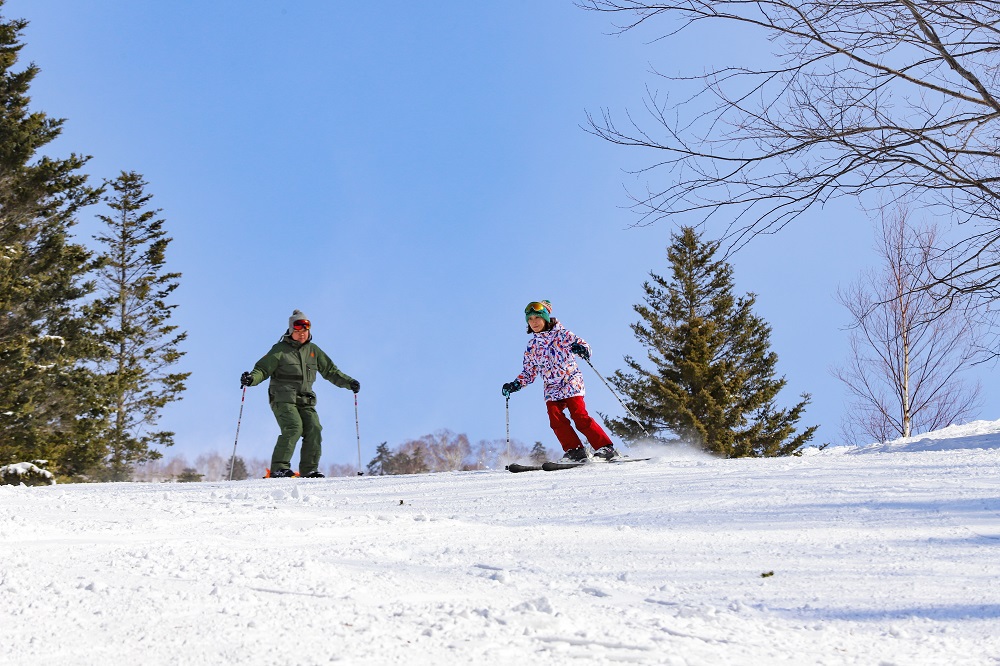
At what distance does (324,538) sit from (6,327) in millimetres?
18020

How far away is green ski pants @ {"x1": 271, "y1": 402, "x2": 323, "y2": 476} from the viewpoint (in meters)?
10.4

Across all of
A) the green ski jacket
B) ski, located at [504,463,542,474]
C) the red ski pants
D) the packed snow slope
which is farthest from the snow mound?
the green ski jacket

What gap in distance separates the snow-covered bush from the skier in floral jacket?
8772mm

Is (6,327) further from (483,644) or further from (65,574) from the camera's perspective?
(483,644)

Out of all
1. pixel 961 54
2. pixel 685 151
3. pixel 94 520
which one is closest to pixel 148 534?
pixel 94 520

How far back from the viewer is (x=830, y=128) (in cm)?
753

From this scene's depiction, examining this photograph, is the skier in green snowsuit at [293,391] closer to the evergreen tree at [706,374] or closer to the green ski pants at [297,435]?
the green ski pants at [297,435]

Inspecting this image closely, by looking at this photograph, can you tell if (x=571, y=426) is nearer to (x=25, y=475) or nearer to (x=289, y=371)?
(x=289, y=371)

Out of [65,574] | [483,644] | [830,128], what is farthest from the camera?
[830,128]

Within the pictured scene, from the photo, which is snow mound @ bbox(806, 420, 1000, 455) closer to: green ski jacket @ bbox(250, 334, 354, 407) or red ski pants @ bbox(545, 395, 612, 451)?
red ski pants @ bbox(545, 395, 612, 451)

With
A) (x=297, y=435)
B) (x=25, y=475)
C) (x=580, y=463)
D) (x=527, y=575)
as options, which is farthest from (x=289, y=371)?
(x=527, y=575)

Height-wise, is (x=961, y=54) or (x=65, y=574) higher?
(x=961, y=54)

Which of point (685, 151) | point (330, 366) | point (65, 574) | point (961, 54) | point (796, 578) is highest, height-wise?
point (961, 54)

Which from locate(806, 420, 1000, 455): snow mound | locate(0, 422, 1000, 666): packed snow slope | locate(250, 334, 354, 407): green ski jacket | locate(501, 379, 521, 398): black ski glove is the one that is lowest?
locate(0, 422, 1000, 666): packed snow slope
